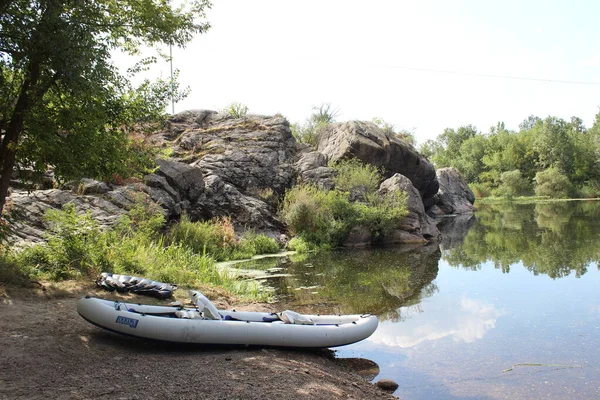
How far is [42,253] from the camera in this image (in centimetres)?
841

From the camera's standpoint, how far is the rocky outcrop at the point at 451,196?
1527 inches

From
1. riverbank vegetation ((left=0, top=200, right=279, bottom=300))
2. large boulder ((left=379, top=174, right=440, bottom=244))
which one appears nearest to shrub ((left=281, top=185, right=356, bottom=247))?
large boulder ((left=379, top=174, right=440, bottom=244))

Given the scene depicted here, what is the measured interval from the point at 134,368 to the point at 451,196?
39.4 m

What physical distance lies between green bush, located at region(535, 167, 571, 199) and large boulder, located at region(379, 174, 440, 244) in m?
39.9

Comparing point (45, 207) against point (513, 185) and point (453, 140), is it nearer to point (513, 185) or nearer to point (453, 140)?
point (513, 185)

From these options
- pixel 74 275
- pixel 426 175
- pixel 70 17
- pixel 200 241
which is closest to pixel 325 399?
pixel 74 275

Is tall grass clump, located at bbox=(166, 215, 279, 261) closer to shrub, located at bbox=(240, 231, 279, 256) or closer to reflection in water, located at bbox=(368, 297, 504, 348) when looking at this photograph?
shrub, located at bbox=(240, 231, 279, 256)

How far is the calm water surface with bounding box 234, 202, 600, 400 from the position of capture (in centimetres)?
585

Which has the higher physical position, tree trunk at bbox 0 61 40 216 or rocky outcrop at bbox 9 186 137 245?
tree trunk at bbox 0 61 40 216

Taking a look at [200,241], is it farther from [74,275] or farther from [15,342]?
[15,342]

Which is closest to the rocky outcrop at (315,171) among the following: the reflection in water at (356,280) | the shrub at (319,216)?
the shrub at (319,216)

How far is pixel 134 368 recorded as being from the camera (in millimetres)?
4867

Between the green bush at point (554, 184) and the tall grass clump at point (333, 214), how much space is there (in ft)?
138

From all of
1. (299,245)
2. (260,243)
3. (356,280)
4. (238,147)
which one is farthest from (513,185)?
(356,280)
